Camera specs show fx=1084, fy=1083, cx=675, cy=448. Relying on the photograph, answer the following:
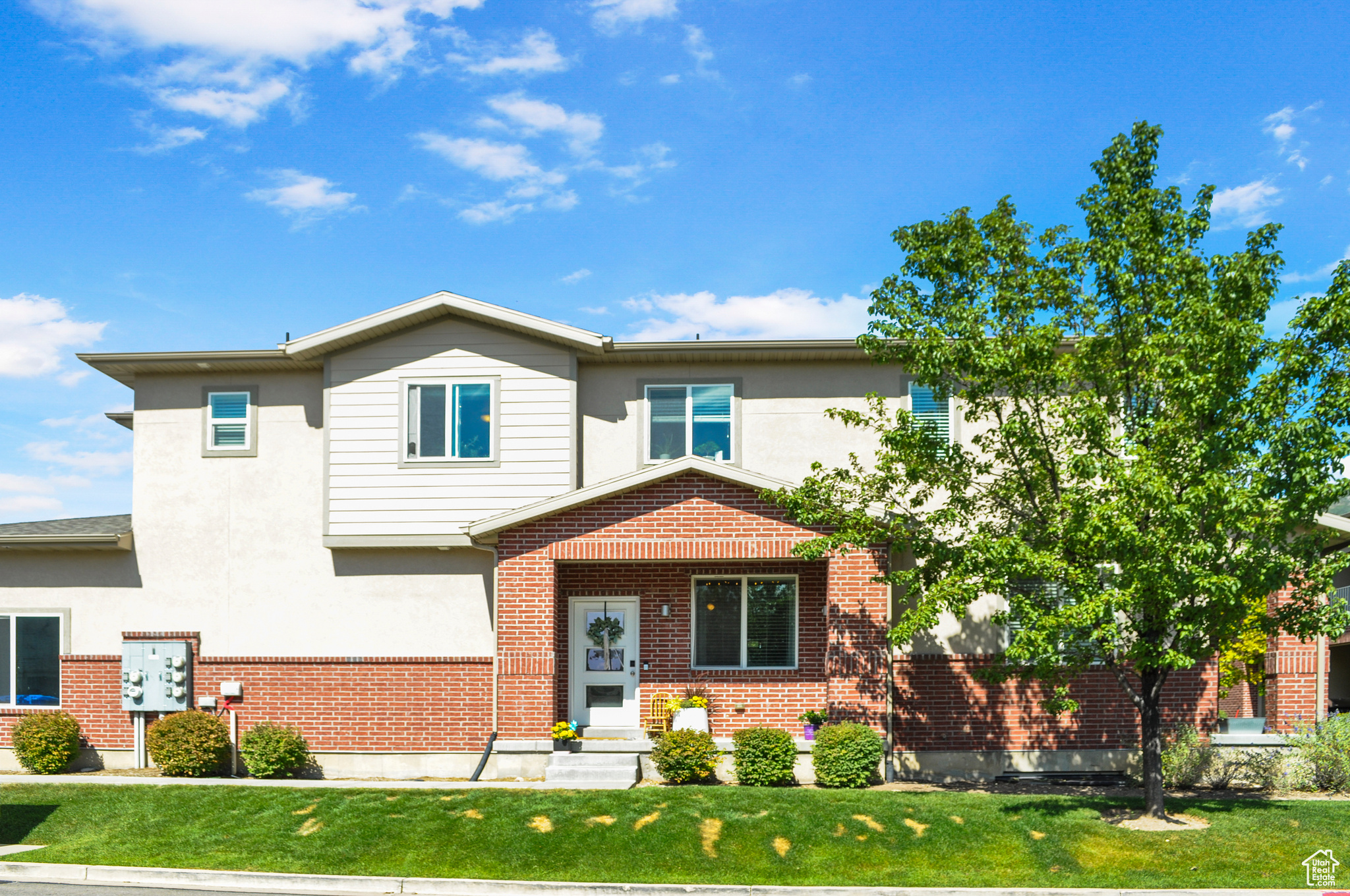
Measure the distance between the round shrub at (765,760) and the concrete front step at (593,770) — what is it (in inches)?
65.6

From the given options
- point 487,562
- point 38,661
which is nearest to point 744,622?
point 487,562

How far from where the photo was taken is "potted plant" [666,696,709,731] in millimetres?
17797

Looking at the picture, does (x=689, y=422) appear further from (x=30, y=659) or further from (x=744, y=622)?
(x=30, y=659)

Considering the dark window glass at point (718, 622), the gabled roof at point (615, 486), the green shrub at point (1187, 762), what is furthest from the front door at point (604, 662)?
the green shrub at point (1187, 762)

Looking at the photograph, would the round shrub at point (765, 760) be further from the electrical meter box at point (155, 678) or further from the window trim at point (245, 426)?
the window trim at point (245, 426)

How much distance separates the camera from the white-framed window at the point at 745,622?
18453mm

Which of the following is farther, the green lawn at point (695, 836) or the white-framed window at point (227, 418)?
the white-framed window at point (227, 418)

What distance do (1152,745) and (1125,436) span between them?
162 inches

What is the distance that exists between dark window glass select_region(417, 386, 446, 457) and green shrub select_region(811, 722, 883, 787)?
8.21 m

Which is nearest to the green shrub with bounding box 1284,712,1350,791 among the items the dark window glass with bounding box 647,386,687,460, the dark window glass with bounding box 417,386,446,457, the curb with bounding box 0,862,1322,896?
Result: the curb with bounding box 0,862,1322,896

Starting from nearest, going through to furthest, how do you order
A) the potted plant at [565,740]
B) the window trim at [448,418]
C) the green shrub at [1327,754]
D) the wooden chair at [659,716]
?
the green shrub at [1327,754], the potted plant at [565,740], the wooden chair at [659,716], the window trim at [448,418]

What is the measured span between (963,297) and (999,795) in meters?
7.02

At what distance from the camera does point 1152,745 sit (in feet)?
46.1

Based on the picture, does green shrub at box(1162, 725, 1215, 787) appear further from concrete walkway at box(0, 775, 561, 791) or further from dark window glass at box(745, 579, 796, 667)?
concrete walkway at box(0, 775, 561, 791)
